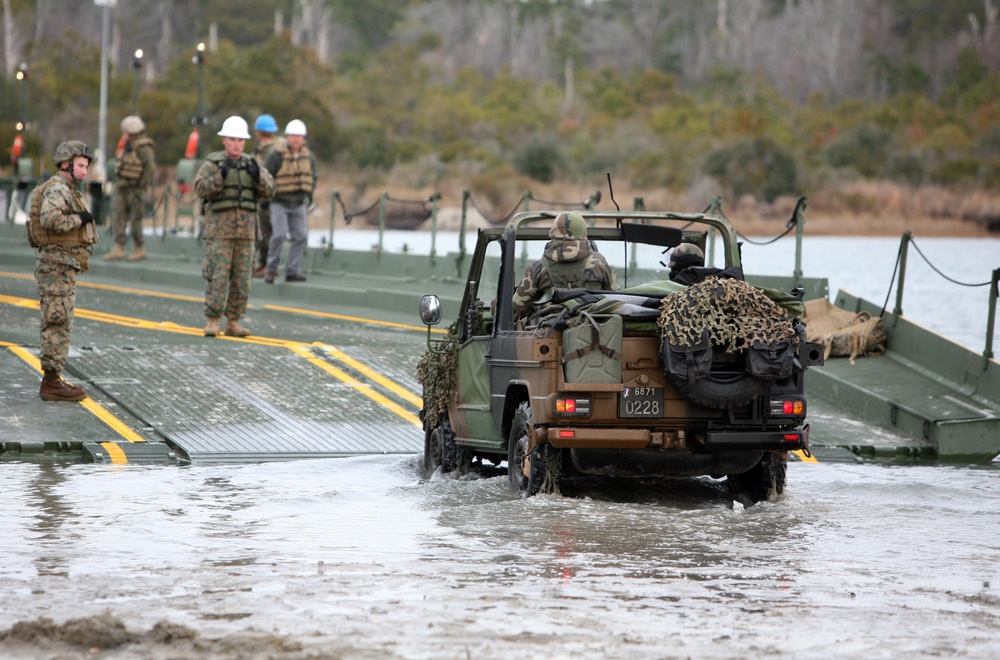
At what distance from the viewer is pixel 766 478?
10.6 meters

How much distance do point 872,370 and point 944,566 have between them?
296 inches

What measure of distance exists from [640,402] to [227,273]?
798 cm

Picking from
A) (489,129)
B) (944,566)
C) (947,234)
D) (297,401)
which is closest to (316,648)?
(944,566)

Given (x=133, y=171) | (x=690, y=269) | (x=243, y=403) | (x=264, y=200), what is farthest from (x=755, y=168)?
(x=690, y=269)

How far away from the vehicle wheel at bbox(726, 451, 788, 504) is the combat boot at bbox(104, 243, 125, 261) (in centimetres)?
1900

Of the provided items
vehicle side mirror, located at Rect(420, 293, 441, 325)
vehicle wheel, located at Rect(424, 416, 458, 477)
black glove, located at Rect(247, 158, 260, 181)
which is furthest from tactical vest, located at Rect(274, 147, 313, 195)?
vehicle side mirror, located at Rect(420, 293, 441, 325)

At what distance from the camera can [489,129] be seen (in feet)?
286

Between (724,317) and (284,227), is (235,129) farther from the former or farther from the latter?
(724,317)

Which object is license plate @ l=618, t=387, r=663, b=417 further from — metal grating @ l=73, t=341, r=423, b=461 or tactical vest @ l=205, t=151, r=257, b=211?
tactical vest @ l=205, t=151, r=257, b=211

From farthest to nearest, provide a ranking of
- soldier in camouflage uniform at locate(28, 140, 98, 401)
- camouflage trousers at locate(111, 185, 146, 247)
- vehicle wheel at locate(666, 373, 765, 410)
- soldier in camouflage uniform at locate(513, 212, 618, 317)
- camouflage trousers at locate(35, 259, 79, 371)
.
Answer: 1. camouflage trousers at locate(111, 185, 146, 247)
2. camouflage trousers at locate(35, 259, 79, 371)
3. soldier in camouflage uniform at locate(28, 140, 98, 401)
4. soldier in camouflage uniform at locate(513, 212, 618, 317)
5. vehicle wheel at locate(666, 373, 765, 410)

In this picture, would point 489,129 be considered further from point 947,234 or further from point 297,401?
point 297,401

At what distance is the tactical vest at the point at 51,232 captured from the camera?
Result: 13250 mm

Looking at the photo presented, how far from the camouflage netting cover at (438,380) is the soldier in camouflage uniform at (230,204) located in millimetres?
5030

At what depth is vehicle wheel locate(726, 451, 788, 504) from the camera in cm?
1053
